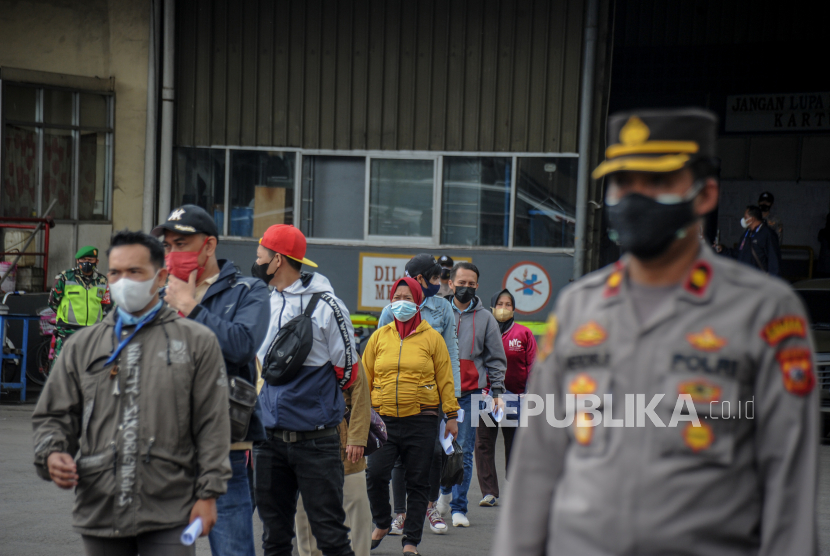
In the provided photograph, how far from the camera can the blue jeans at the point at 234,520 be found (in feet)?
13.6

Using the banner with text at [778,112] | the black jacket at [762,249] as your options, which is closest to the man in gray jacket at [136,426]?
the black jacket at [762,249]

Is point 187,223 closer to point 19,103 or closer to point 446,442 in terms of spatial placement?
point 446,442

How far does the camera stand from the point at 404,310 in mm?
6453

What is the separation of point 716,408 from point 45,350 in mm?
12999

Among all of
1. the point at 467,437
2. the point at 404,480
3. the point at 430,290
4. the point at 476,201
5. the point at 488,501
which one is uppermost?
the point at 476,201

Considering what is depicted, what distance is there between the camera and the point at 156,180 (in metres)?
15.0

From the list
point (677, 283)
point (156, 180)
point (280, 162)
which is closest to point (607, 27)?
point (280, 162)

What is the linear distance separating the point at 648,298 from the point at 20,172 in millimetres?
14440

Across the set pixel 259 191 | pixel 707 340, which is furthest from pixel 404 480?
pixel 259 191

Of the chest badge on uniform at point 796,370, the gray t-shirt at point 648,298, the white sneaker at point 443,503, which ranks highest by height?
the gray t-shirt at point 648,298

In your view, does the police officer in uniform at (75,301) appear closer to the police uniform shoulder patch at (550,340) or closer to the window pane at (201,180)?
the window pane at (201,180)

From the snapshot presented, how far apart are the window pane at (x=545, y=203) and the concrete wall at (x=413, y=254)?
281mm

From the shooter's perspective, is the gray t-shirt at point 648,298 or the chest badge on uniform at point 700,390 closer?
the chest badge on uniform at point 700,390

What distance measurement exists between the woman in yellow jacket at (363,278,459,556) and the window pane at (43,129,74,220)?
10.4 metres
